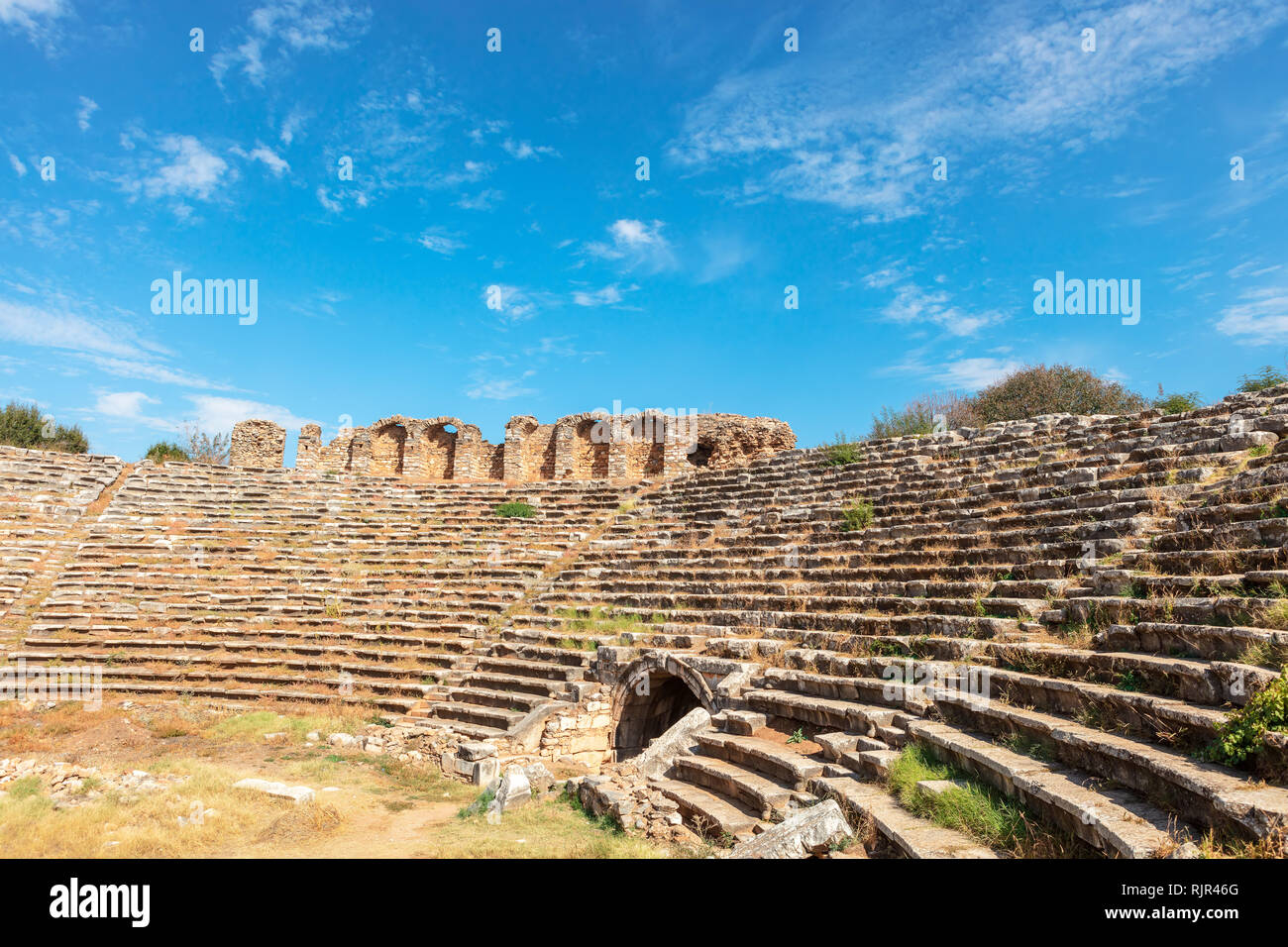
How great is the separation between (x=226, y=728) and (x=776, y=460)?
43.5 ft

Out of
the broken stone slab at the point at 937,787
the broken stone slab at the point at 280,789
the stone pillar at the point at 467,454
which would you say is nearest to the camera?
the broken stone slab at the point at 937,787

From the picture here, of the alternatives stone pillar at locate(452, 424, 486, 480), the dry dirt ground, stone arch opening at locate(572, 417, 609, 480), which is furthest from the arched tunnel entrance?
stone pillar at locate(452, 424, 486, 480)

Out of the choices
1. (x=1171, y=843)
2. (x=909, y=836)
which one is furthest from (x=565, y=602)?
(x=1171, y=843)

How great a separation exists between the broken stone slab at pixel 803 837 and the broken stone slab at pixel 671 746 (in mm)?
3277

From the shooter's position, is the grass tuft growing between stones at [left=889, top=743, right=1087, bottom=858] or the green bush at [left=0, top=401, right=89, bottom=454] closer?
the grass tuft growing between stones at [left=889, top=743, right=1087, bottom=858]

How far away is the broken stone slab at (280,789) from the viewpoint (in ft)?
25.4

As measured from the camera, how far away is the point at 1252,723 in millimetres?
3939

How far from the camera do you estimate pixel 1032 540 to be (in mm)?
9359

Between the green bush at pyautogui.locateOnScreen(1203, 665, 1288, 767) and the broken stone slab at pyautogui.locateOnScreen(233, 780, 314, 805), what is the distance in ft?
26.7

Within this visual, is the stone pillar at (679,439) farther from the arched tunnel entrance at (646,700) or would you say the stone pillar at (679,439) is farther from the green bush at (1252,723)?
the green bush at (1252,723)

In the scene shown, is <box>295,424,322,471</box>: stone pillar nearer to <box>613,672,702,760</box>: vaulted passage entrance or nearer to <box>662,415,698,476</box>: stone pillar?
<box>662,415,698,476</box>: stone pillar

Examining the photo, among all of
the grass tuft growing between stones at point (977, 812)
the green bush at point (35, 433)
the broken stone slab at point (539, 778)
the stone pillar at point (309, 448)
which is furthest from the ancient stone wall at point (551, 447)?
the grass tuft growing between stones at point (977, 812)

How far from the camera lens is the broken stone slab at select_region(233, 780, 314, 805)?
775 centimetres

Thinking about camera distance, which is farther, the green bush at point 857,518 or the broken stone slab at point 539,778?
the green bush at point 857,518
